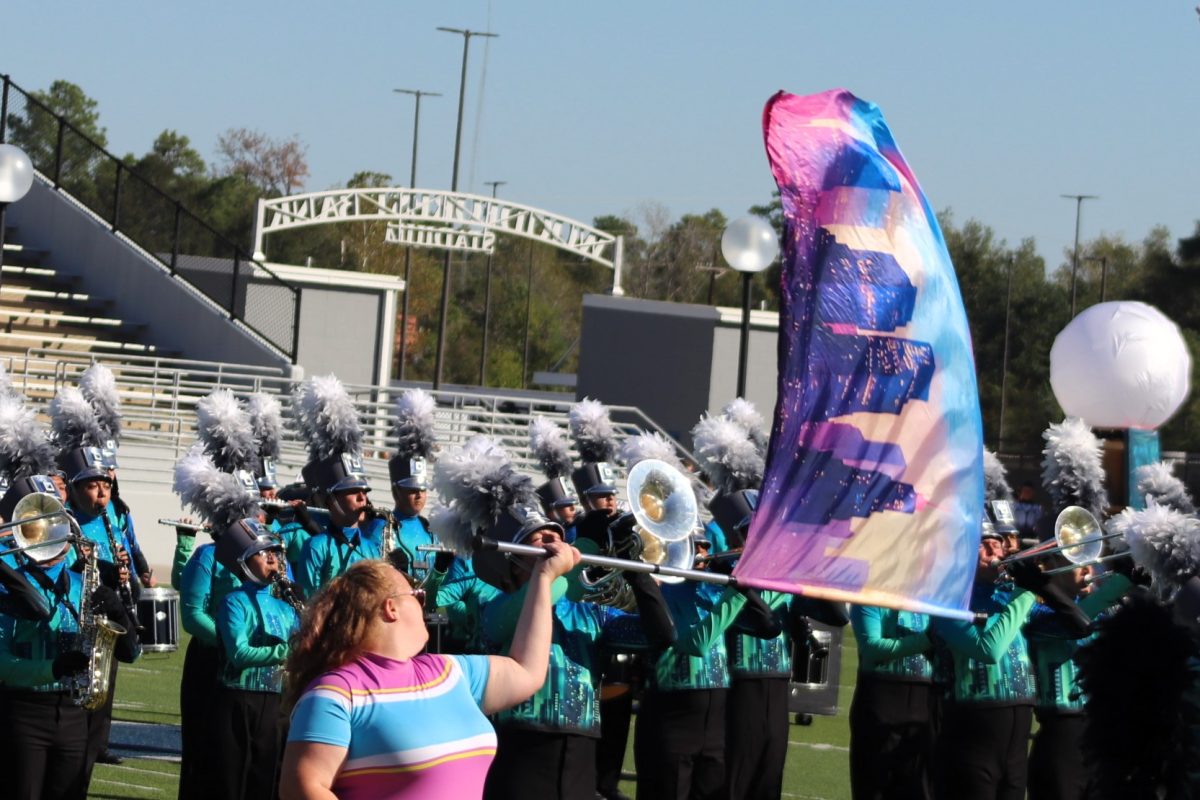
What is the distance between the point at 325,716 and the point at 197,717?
3825 mm

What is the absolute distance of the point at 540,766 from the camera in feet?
18.5

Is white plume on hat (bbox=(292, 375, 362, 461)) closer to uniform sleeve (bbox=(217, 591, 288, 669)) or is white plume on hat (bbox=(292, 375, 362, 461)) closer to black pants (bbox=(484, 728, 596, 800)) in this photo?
uniform sleeve (bbox=(217, 591, 288, 669))

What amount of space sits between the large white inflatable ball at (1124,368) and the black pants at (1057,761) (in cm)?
240

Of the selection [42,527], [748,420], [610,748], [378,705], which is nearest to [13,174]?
[748,420]

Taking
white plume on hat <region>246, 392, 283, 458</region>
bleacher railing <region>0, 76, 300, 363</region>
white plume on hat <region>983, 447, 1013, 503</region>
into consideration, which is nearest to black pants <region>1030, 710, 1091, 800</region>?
white plume on hat <region>983, 447, 1013, 503</region>

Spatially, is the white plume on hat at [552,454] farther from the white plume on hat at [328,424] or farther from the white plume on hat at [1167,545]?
the white plume on hat at [1167,545]

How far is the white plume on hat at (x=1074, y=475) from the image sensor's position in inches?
301

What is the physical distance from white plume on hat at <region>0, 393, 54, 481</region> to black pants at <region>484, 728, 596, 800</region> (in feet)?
9.41

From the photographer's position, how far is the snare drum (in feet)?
28.1

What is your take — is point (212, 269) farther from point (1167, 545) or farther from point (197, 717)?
point (1167, 545)

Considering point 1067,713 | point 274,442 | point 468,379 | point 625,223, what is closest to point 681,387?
point 274,442

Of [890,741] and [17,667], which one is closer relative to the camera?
[17,667]

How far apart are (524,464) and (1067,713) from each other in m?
15.4

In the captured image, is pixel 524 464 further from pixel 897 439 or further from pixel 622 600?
pixel 897 439
